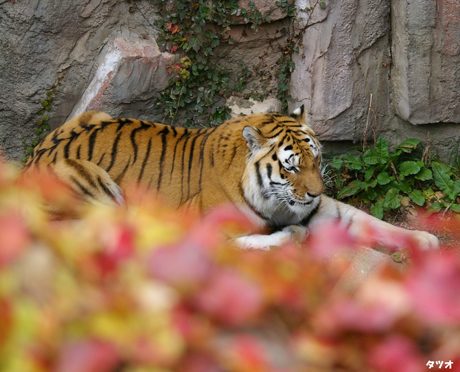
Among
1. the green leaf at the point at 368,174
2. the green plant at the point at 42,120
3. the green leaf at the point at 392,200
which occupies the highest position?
the green plant at the point at 42,120

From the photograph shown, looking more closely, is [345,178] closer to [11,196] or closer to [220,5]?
[220,5]

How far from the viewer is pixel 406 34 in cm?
475

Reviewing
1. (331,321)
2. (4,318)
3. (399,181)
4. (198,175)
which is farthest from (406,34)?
(4,318)

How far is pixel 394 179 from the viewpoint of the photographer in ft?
16.2

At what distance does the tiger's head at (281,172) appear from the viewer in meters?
3.63

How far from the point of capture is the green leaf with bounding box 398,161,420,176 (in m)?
4.85

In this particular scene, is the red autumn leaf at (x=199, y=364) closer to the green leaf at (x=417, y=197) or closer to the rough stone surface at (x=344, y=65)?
the green leaf at (x=417, y=197)

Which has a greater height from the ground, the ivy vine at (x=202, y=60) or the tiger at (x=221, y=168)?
the ivy vine at (x=202, y=60)

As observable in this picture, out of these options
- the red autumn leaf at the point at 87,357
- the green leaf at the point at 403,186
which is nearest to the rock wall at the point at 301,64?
the green leaf at the point at 403,186

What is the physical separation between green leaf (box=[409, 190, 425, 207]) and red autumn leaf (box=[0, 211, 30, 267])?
4467 millimetres

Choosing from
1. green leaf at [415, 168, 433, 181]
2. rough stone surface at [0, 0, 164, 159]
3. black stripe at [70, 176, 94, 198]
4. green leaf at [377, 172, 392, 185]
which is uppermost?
rough stone surface at [0, 0, 164, 159]

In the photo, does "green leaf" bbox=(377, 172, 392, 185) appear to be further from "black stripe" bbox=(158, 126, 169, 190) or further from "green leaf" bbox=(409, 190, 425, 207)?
"black stripe" bbox=(158, 126, 169, 190)

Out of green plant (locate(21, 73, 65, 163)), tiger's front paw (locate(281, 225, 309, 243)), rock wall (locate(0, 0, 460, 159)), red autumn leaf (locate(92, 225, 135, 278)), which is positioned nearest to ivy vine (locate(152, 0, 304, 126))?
rock wall (locate(0, 0, 460, 159))

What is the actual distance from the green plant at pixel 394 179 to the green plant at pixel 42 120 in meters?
3.20
